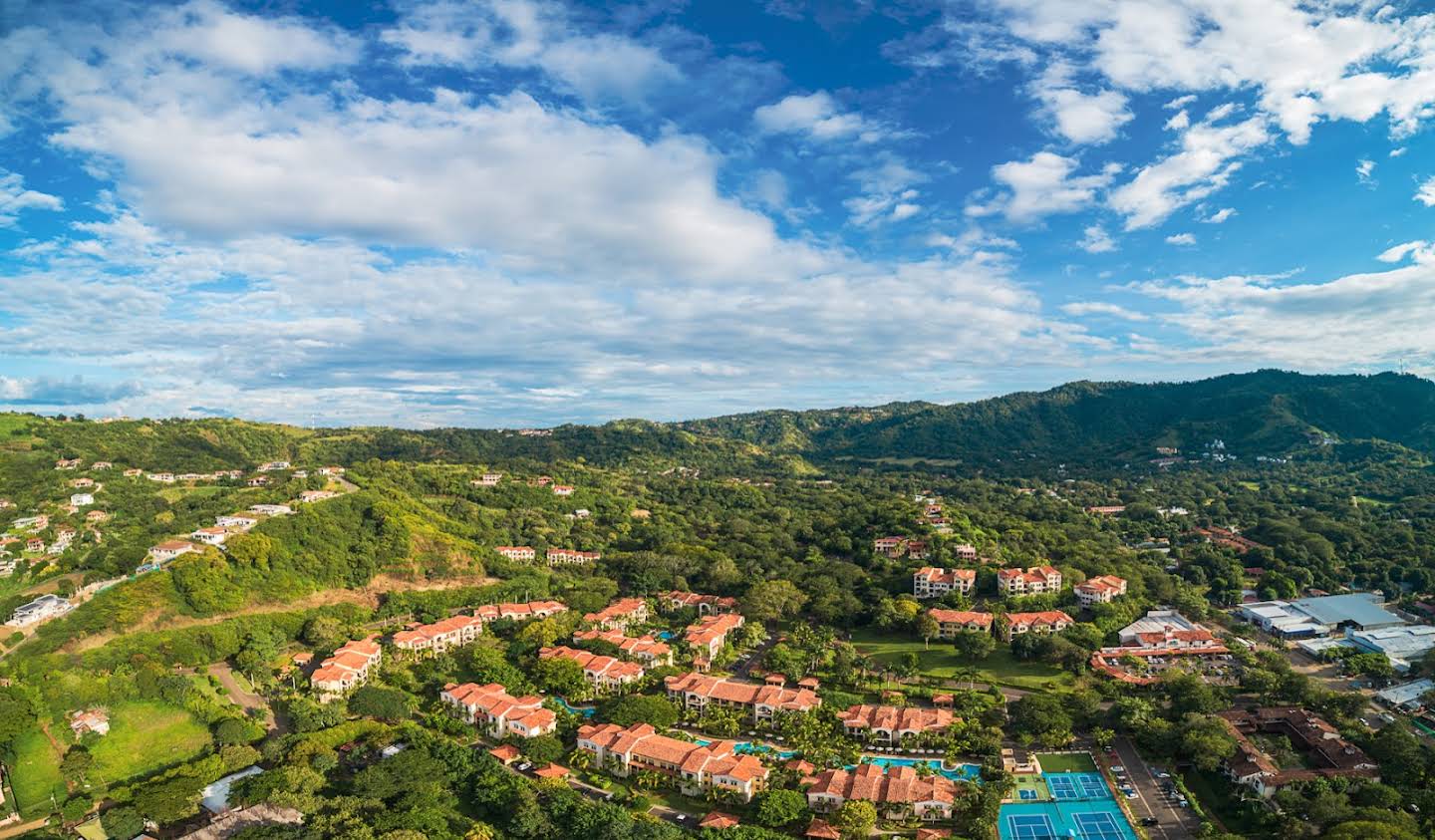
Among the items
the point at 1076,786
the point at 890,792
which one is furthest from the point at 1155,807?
the point at 890,792

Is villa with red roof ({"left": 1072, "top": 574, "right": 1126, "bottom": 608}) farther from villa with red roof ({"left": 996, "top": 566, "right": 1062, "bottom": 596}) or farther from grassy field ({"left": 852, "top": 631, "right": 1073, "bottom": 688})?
grassy field ({"left": 852, "top": 631, "right": 1073, "bottom": 688})

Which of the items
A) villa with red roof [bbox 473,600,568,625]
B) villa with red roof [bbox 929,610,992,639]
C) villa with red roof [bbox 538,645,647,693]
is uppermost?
villa with red roof [bbox 929,610,992,639]

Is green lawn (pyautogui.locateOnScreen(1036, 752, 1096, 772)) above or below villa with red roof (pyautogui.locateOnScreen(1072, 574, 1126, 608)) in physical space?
below

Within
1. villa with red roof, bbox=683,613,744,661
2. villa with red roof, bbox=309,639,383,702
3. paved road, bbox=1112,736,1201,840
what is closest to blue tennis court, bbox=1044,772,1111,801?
paved road, bbox=1112,736,1201,840

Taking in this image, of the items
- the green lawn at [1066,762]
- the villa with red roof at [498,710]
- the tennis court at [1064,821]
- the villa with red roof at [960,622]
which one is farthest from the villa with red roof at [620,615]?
the tennis court at [1064,821]

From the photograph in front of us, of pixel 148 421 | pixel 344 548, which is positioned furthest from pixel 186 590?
pixel 148 421

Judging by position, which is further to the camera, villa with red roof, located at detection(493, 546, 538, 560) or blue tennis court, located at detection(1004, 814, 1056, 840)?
villa with red roof, located at detection(493, 546, 538, 560)

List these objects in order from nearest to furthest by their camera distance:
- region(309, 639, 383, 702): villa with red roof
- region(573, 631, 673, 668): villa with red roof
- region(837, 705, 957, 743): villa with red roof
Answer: region(837, 705, 957, 743): villa with red roof
region(309, 639, 383, 702): villa with red roof
region(573, 631, 673, 668): villa with red roof

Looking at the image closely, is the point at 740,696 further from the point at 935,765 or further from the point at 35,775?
the point at 35,775
